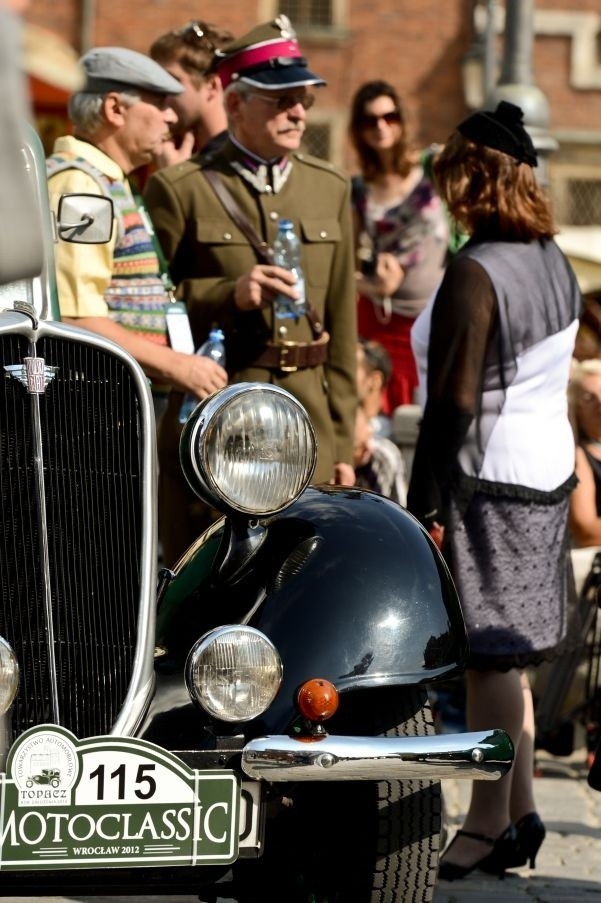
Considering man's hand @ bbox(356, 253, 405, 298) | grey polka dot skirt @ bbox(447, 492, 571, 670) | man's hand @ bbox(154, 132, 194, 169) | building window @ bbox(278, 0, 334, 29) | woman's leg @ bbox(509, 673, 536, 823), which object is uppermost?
building window @ bbox(278, 0, 334, 29)

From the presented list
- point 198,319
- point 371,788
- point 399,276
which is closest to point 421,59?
point 399,276

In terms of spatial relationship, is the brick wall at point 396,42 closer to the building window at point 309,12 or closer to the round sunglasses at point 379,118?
the building window at point 309,12

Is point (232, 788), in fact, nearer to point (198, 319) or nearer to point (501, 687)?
point (501, 687)

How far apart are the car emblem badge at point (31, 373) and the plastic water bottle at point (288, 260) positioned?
2.13 metres

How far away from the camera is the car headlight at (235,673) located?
12.1 feet

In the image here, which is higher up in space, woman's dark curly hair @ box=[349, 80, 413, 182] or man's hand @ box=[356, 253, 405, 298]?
woman's dark curly hair @ box=[349, 80, 413, 182]

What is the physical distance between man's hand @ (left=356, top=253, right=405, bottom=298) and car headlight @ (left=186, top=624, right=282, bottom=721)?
4.99 m

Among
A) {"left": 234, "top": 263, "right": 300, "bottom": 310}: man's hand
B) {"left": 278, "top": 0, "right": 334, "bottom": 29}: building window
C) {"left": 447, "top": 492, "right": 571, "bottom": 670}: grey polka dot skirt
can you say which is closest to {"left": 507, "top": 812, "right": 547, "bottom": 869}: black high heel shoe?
{"left": 447, "top": 492, "right": 571, "bottom": 670}: grey polka dot skirt

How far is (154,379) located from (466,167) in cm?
113

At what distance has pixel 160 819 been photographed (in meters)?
3.53

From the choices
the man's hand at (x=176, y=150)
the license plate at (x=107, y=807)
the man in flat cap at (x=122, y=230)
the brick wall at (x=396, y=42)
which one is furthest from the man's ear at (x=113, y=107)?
the brick wall at (x=396, y=42)

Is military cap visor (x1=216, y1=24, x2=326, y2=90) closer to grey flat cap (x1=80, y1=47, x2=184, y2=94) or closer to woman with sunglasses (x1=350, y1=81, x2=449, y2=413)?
grey flat cap (x1=80, y1=47, x2=184, y2=94)

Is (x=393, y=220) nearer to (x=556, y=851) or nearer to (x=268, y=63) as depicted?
(x=268, y=63)

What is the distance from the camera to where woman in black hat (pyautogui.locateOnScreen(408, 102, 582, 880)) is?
518 centimetres
